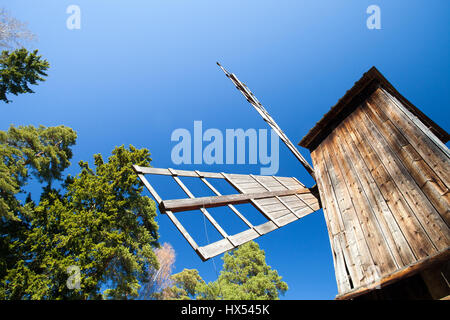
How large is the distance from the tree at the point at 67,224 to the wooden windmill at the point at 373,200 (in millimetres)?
8128

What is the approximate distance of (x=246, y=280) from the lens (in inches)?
561

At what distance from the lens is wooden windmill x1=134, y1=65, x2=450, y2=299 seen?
246cm

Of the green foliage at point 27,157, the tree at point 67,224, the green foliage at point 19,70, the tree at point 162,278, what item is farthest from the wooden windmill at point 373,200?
the tree at point 162,278

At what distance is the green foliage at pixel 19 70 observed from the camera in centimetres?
1066

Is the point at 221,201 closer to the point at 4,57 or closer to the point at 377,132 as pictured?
the point at 377,132

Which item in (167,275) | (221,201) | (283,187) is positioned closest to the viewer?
(221,201)

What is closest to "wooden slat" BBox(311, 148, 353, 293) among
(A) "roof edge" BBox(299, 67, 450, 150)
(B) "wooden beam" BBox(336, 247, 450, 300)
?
(B) "wooden beam" BBox(336, 247, 450, 300)

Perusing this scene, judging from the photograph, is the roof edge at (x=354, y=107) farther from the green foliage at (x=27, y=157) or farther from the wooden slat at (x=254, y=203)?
the green foliage at (x=27, y=157)

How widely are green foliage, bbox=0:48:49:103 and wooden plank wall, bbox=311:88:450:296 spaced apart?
1628cm

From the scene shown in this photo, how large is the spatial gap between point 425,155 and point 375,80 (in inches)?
116

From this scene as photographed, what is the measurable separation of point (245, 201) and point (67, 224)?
9379 millimetres
